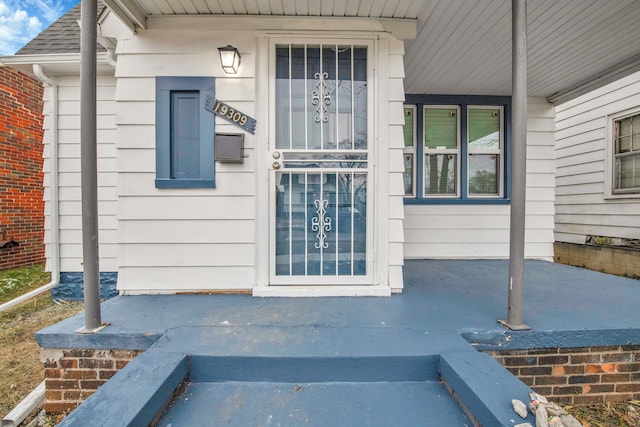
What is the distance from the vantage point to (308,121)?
7.98 ft

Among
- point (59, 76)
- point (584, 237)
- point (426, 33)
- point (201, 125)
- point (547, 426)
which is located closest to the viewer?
point (547, 426)

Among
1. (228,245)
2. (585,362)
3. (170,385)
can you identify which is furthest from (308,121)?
(585,362)

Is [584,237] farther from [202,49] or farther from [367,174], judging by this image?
[202,49]

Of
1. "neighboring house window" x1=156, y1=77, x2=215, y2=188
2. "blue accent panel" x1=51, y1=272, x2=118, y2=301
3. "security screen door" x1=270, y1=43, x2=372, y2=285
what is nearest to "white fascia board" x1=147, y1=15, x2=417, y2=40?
"security screen door" x1=270, y1=43, x2=372, y2=285

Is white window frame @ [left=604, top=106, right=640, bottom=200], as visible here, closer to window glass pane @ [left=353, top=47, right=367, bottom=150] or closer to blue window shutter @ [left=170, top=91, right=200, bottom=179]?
window glass pane @ [left=353, top=47, right=367, bottom=150]

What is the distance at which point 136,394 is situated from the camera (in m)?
1.17

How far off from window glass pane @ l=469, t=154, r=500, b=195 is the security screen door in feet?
7.23

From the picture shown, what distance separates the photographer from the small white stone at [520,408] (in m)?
1.06

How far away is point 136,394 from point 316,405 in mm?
778

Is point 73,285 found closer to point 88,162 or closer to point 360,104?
point 88,162

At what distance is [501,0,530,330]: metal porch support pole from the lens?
1.73m

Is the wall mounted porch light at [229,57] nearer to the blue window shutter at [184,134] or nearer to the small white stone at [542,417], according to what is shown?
the blue window shutter at [184,134]

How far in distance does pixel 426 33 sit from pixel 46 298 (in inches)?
215

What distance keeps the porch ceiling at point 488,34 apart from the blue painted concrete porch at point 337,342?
236 cm
